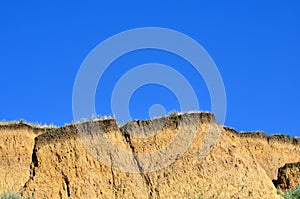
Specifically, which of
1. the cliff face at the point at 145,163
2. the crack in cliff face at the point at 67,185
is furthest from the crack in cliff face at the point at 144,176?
the crack in cliff face at the point at 67,185

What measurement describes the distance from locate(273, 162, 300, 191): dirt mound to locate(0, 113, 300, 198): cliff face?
9099 millimetres

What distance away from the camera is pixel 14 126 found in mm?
47125

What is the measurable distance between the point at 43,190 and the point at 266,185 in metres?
11.0

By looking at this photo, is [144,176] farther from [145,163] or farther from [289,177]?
[289,177]

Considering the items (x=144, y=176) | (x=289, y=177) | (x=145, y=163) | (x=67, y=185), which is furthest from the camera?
(x=289, y=177)

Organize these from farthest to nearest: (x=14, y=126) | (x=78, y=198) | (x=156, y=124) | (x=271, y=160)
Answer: (x=271, y=160)
(x=14, y=126)
(x=156, y=124)
(x=78, y=198)

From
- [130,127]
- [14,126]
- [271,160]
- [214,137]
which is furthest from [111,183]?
[271,160]

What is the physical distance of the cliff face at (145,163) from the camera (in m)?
33.0

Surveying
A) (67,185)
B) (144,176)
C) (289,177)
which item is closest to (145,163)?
(144,176)

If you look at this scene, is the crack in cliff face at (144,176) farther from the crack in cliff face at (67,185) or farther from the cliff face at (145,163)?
the crack in cliff face at (67,185)

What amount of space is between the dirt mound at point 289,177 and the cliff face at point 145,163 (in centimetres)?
910

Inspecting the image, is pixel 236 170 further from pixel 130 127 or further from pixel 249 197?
pixel 130 127

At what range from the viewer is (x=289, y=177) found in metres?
44.0

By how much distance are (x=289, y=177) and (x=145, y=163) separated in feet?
45.5
